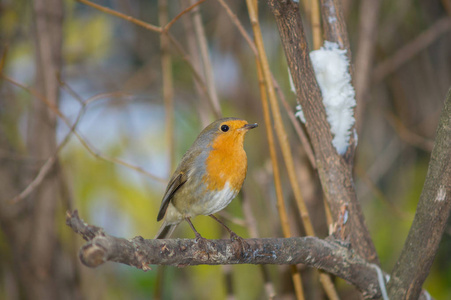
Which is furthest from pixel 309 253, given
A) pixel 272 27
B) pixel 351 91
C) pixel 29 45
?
pixel 29 45

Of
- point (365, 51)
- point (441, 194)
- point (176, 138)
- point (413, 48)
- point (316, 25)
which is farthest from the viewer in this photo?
point (176, 138)

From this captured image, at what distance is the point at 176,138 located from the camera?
4.30 metres

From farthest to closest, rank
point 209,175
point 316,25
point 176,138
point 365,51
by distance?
point 176,138 < point 365,51 < point 209,175 < point 316,25

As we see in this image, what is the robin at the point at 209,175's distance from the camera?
238 cm

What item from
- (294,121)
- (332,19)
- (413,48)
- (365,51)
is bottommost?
(294,121)

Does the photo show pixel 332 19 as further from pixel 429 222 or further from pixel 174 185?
pixel 174 185

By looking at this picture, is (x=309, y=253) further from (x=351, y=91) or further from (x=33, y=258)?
(x=33, y=258)

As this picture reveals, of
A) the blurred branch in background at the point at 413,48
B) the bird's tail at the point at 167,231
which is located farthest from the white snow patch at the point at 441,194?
the blurred branch in background at the point at 413,48

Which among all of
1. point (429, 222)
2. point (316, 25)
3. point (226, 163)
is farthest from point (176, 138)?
point (429, 222)

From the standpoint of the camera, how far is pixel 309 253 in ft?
6.41

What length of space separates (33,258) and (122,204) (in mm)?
950

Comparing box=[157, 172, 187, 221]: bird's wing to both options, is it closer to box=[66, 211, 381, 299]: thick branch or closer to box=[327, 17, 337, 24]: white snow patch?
box=[66, 211, 381, 299]: thick branch

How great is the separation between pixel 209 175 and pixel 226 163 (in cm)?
10

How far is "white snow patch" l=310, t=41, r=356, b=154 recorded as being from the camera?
6.93ft
